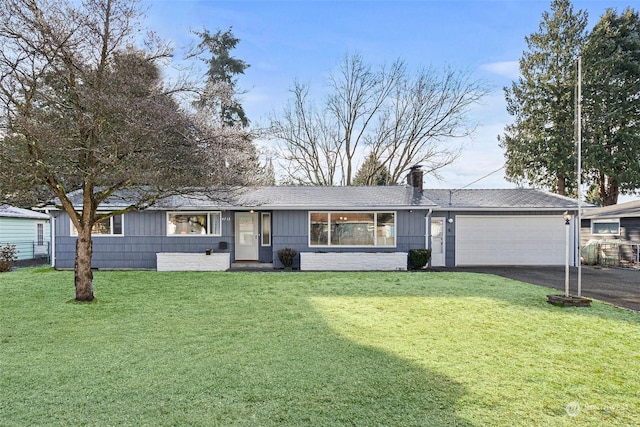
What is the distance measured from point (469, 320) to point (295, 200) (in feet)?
28.8

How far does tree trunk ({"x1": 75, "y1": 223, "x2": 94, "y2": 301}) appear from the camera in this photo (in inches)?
290

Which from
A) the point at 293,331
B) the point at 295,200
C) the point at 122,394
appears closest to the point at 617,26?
the point at 295,200

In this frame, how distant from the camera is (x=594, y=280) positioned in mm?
10758

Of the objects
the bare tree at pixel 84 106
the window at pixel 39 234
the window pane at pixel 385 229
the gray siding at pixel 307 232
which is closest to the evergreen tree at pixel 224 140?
the bare tree at pixel 84 106

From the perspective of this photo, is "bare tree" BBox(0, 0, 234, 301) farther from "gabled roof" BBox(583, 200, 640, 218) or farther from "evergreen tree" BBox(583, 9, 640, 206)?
"evergreen tree" BBox(583, 9, 640, 206)

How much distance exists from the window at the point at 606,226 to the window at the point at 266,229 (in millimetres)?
15481

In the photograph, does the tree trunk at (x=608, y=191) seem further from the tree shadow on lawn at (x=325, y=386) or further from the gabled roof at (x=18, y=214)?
the gabled roof at (x=18, y=214)

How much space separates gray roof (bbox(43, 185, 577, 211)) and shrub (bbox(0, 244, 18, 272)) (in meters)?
3.14

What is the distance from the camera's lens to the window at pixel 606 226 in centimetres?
1663

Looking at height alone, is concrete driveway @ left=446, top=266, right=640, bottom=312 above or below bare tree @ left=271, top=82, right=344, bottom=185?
below

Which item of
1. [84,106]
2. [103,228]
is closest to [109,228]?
[103,228]

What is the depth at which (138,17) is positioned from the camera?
6.92 metres

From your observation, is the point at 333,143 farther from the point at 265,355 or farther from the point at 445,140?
the point at 265,355

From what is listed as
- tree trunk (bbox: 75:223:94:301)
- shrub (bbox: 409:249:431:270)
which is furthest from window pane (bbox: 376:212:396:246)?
tree trunk (bbox: 75:223:94:301)
